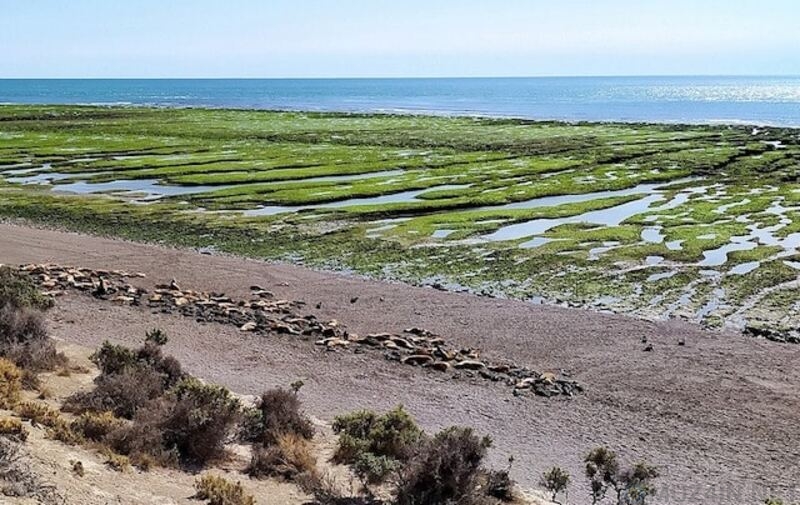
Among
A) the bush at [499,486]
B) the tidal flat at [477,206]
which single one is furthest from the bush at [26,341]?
the tidal flat at [477,206]

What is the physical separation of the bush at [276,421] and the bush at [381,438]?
0.83 m

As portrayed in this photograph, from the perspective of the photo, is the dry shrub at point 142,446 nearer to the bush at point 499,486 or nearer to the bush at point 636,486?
the bush at point 499,486

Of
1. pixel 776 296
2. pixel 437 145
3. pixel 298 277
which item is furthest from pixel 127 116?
pixel 776 296

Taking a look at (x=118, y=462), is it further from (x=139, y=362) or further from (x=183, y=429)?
(x=139, y=362)

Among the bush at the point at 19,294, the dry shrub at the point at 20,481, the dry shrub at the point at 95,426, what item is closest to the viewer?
the dry shrub at the point at 20,481

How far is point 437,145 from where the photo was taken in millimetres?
81875

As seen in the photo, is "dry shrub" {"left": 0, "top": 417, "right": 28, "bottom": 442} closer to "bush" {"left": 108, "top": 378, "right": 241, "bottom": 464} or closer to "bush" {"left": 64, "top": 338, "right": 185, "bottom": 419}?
"bush" {"left": 108, "top": 378, "right": 241, "bottom": 464}

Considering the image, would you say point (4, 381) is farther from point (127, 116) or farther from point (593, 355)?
point (127, 116)

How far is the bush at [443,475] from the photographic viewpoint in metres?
11.8

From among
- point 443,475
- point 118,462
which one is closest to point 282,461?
point 118,462

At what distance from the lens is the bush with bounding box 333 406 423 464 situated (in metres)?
14.0

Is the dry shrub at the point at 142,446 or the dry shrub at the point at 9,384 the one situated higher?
the dry shrub at the point at 9,384

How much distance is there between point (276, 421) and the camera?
14797 mm

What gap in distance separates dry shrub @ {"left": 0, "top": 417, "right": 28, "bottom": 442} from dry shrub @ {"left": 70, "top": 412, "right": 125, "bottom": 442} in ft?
3.33
